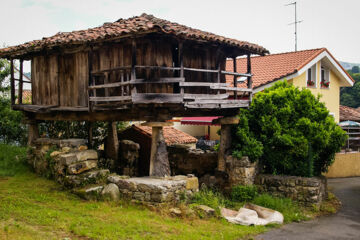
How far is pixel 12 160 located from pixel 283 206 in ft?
30.6

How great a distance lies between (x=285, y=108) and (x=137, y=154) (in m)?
6.03

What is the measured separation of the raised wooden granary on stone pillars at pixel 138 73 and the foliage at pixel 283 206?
6.18 ft

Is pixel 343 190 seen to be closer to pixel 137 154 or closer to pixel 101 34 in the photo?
pixel 137 154

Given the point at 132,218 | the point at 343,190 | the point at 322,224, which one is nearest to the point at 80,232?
the point at 132,218

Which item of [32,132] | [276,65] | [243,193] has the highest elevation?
[276,65]

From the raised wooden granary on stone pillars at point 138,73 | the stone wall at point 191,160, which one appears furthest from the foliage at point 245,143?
the stone wall at point 191,160

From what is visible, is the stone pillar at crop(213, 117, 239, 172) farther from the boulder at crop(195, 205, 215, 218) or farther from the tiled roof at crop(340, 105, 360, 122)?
the tiled roof at crop(340, 105, 360, 122)

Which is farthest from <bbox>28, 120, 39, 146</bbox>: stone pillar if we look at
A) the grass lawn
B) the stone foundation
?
the stone foundation

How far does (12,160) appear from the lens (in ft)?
40.2

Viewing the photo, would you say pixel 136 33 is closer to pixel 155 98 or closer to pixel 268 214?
pixel 155 98

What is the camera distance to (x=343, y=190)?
13.7 metres

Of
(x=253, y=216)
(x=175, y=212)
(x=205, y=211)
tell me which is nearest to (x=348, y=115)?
(x=253, y=216)

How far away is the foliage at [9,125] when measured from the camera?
1515 centimetres

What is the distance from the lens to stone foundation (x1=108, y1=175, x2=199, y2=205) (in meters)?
8.62
